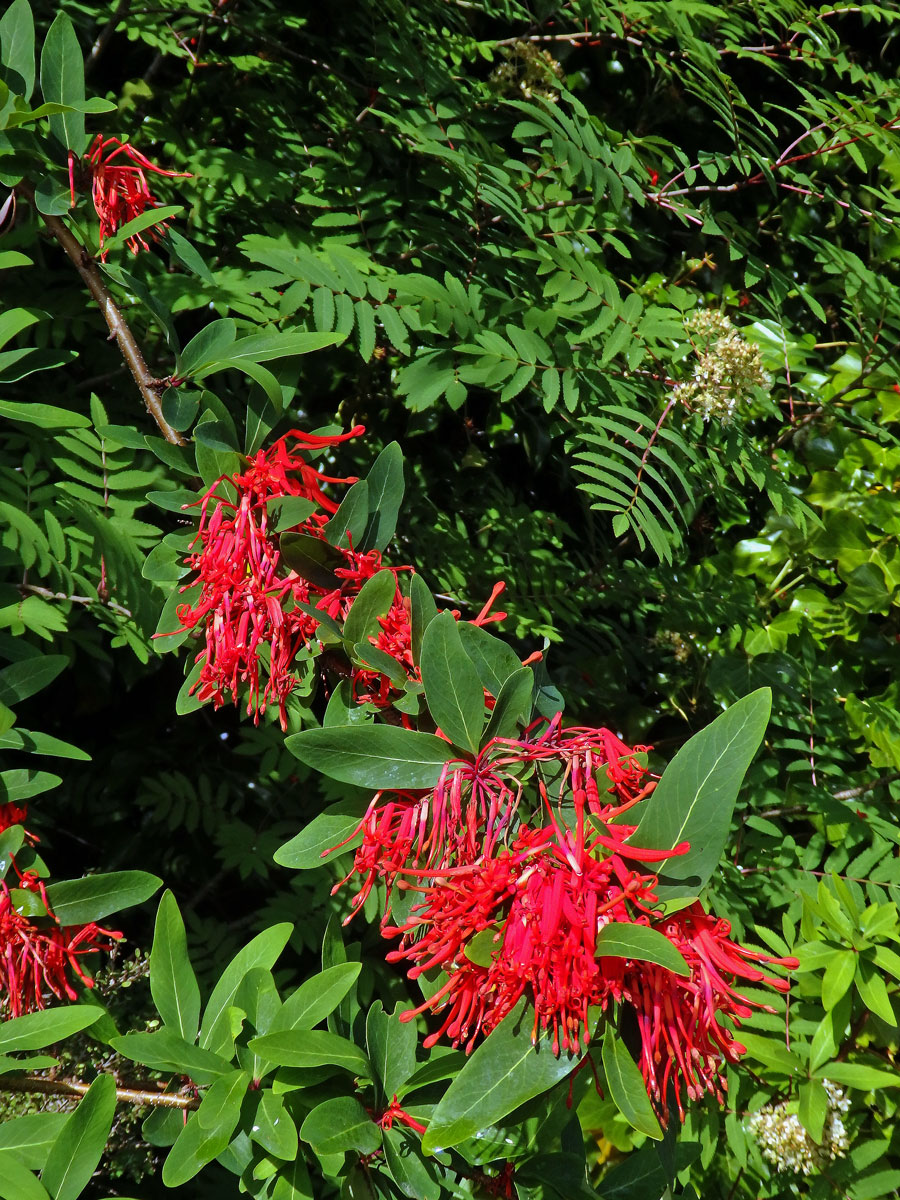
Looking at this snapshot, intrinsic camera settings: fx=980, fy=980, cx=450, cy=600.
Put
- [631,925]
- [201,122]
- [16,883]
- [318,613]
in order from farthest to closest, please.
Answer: [201,122] < [16,883] < [318,613] < [631,925]

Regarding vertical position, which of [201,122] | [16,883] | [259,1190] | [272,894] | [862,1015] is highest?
[201,122]

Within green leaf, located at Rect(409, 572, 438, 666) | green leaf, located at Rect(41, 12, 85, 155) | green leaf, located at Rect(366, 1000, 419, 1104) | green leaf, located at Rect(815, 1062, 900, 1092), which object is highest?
green leaf, located at Rect(41, 12, 85, 155)

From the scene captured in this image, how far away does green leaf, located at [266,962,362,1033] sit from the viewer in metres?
0.81

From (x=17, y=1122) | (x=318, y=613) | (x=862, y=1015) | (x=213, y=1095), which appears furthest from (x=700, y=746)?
(x=862, y=1015)

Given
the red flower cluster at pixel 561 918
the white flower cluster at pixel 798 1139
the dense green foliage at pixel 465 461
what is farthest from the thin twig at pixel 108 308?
the white flower cluster at pixel 798 1139

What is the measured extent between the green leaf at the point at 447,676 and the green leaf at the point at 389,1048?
0.30 m

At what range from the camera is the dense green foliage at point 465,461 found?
2.97ft

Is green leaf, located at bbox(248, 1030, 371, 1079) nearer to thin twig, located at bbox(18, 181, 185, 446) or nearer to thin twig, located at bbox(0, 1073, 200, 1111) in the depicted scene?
thin twig, located at bbox(0, 1073, 200, 1111)

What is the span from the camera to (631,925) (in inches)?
22.8

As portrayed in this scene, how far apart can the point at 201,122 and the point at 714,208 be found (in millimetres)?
1092

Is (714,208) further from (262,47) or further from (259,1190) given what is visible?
(259,1190)

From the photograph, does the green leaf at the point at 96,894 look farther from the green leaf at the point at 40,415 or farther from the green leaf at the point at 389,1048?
the green leaf at the point at 40,415

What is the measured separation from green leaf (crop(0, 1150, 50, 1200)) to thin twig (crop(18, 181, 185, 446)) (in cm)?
61

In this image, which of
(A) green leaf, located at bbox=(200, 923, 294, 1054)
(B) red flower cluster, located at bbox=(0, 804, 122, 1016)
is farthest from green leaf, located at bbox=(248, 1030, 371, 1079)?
(B) red flower cluster, located at bbox=(0, 804, 122, 1016)
